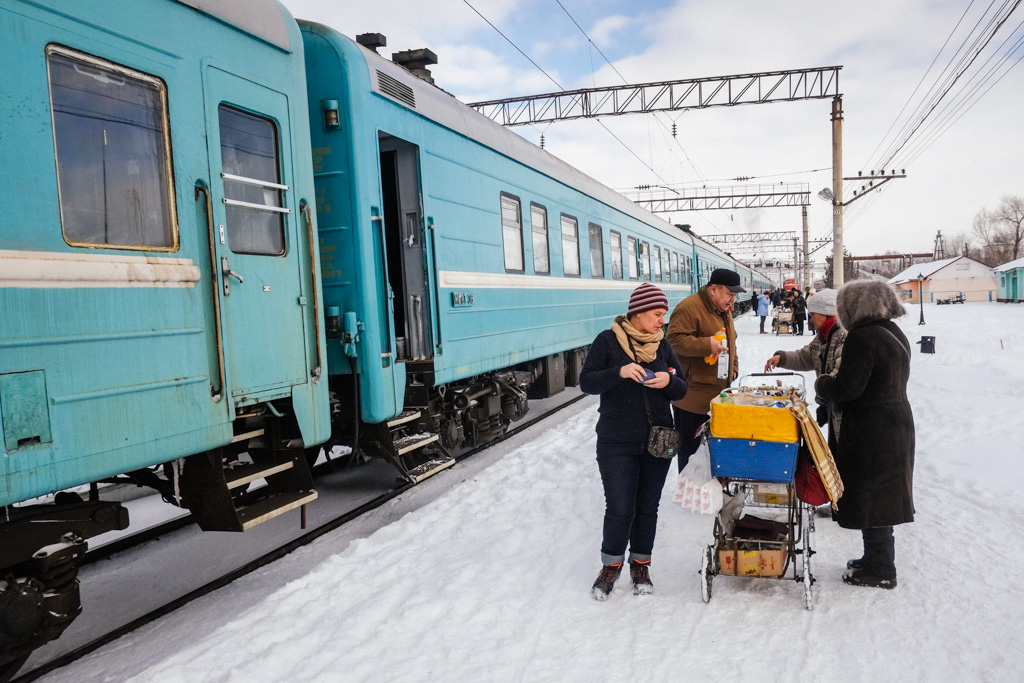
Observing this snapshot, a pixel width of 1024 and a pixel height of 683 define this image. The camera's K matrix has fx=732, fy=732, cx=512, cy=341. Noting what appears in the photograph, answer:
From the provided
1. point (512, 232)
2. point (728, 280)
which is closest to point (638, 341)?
point (728, 280)

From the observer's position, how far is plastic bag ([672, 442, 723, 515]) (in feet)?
12.1

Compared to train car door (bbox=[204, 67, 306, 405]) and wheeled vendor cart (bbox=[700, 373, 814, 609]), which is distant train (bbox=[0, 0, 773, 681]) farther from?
wheeled vendor cart (bbox=[700, 373, 814, 609])

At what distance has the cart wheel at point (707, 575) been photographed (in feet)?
12.7

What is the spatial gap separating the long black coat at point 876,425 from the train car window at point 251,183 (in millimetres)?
3372

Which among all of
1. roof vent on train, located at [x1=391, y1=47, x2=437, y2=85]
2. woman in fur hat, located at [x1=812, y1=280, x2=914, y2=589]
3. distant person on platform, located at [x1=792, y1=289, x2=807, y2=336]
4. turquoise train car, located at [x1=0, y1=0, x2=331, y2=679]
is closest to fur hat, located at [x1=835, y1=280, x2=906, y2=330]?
woman in fur hat, located at [x1=812, y1=280, x2=914, y2=589]

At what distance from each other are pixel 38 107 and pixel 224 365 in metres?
1.47

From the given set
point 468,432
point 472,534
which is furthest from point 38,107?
point 468,432

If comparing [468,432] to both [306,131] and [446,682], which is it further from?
[446,682]

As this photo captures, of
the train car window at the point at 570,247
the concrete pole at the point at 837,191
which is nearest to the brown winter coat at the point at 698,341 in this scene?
the train car window at the point at 570,247

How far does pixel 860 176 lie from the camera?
21.1 meters

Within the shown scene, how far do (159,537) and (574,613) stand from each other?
11.1 ft

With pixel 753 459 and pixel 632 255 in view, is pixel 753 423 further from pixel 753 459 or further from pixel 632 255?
pixel 632 255

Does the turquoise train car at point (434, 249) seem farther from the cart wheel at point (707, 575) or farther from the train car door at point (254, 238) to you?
the cart wheel at point (707, 575)

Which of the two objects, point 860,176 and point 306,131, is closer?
point 306,131
